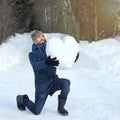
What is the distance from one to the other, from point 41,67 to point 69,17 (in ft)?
22.1

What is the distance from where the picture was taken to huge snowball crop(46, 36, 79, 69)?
7352 millimetres

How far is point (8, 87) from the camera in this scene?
31.7ft

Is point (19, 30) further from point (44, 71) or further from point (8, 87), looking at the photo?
point (44, 71)

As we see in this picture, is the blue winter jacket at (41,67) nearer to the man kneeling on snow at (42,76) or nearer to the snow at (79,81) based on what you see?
the man kneeling on snow at (42,76)

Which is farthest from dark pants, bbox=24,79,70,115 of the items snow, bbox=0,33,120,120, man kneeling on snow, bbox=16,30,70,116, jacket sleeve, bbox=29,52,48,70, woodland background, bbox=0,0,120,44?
woodland background, bbox=0,0,120,44

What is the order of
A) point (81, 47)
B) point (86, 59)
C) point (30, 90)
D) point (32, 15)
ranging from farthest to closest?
point (32, 15) < point (81, 47) < point (86, 59) < point (30, 90)

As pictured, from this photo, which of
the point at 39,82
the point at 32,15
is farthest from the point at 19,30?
the point at 39,82

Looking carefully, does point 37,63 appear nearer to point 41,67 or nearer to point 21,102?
point 41,67

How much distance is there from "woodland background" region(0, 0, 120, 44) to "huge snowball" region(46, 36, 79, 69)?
18.7ft

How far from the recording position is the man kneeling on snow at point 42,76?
7461 millimetres

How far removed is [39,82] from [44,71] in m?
0.20

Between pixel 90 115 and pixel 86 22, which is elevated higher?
pixel 90 115

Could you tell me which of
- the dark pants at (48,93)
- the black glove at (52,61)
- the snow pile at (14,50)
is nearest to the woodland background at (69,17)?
the snow pile at (14,50)

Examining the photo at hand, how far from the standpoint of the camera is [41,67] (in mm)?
7453
